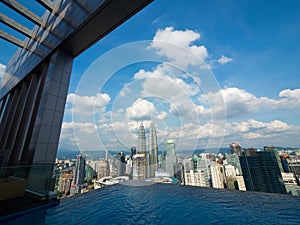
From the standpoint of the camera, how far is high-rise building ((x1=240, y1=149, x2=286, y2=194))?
9678mm

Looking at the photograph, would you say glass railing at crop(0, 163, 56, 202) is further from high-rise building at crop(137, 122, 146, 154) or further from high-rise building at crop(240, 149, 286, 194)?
high-rise building at crop(240, 149, 286, 194)

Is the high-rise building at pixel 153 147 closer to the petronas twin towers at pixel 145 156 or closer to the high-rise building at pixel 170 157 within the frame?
the petronas twin towers at pixel 145 156

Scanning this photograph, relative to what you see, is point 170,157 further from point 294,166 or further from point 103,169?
point 294,166

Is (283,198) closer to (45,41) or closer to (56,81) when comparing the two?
(56,81)

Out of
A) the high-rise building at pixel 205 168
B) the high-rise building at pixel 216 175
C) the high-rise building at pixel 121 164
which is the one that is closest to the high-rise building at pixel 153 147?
the high-rise building at pixel 121 164

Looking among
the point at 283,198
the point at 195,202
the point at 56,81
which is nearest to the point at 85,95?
the point at 56,81

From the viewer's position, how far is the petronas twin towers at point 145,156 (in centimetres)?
652

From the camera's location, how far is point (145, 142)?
6.68 m

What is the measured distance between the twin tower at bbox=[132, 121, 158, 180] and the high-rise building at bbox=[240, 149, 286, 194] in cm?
982

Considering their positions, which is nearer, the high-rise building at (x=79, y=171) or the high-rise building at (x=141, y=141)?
the high-rise building at (x=79, y=171)

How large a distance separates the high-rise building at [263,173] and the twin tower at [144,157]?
982cm

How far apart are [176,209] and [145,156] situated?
392 centimetres

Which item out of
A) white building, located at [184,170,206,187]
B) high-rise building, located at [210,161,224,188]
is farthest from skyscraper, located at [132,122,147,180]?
high-rise building, located at [210,161,224,188]

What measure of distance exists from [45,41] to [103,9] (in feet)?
10.7
